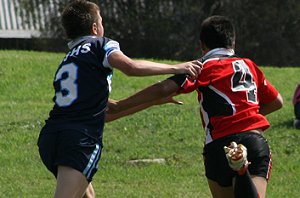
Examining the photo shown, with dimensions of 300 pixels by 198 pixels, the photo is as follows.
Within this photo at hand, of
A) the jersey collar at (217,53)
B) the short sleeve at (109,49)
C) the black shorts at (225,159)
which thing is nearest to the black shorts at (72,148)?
the short sleeve at (109,49)

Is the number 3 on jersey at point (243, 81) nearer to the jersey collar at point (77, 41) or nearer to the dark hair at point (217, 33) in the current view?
the dark hair at point (217, 33)

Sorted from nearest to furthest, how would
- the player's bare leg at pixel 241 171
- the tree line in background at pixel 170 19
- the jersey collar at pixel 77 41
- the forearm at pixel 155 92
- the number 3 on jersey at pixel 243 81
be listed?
1. the player's bare leg at pixel 241 171
2. the forearm at pixel 155 92
3. the number 3 on jersey at pixel 243 81
4. the jersey collar at pixel 77 41
5. the tree line in background at pixel 170 19

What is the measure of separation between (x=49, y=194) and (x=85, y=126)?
276cm

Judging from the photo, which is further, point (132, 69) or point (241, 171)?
point (132, 69)

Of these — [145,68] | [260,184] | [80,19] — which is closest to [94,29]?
[80,19]

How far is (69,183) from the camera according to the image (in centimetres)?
578

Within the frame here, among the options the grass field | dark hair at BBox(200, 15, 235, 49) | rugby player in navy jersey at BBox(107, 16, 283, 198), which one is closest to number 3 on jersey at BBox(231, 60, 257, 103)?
rugby player in navy jersey at BBox(107, 16, 283, 198)

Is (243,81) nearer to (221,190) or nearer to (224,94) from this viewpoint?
(224,94)

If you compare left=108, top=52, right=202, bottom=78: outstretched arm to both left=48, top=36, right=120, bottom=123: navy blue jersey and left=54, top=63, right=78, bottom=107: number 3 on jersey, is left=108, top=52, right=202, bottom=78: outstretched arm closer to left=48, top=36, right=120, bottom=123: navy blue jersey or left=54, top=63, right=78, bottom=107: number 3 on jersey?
left=48, top=36, right=120, bottom=123: navy blue jersey

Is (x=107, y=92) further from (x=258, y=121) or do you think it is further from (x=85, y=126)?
(x=258, y=121)

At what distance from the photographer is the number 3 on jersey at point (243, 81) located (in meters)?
6.00

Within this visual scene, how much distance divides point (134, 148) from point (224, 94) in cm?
465

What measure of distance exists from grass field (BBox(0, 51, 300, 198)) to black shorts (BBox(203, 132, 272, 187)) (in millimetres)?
2708

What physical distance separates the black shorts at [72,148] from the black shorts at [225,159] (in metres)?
0.76
